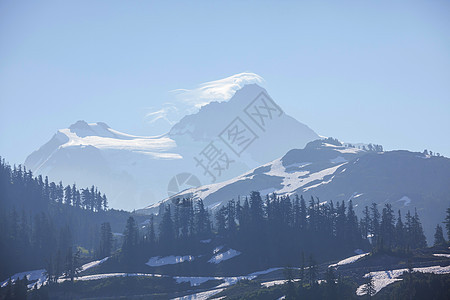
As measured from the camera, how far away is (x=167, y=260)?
623ft

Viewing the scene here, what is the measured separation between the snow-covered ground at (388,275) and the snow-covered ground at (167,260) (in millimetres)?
61103

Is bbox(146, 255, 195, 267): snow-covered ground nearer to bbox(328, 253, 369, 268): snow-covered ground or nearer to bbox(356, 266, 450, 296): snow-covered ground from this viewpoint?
bbox(328, 253, 369, 268): snow-covered ground

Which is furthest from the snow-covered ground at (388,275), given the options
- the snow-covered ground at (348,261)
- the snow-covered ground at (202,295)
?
the snow-covered ground at (202,295)

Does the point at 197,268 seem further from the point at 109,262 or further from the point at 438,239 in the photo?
the point at 438,239

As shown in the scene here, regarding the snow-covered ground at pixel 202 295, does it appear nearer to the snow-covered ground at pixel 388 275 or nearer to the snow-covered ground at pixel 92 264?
the snow-covered ground at pixel 388 275

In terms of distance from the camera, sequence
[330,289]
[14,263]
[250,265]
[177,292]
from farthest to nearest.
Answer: [14,263], [250,265], [177,292], [330,289]

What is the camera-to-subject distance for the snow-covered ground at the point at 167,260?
615 ft

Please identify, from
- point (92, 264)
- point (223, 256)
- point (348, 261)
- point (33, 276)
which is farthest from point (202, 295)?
point (33, 276)

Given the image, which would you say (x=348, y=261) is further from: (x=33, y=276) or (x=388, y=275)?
(x=33, y=276)

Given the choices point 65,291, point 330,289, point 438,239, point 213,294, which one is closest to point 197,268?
point 213,294

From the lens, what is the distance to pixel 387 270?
5837 inches

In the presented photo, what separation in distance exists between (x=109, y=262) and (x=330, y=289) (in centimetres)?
8229

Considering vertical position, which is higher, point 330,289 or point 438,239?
point 438,239

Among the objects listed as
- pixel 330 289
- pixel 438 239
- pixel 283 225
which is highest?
pixel 283 225
